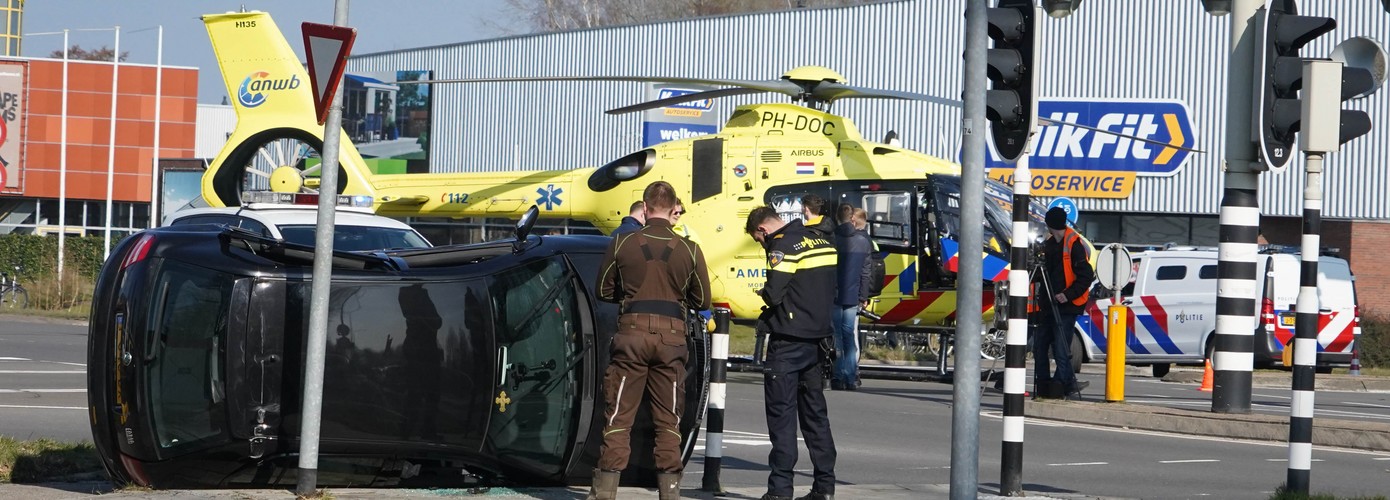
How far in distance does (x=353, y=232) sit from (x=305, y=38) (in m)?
8.01

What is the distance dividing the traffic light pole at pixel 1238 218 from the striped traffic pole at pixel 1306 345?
2725 mm

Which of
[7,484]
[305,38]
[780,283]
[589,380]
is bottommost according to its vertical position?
[7,484]

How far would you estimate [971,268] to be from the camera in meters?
7.74

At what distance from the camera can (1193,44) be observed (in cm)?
3656

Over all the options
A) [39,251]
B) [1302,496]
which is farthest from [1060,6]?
[39,251]

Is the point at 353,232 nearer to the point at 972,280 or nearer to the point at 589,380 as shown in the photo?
the point at 589,380

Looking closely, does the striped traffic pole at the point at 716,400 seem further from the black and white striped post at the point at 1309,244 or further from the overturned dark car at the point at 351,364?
the black and white striped post at the point at 1309,244

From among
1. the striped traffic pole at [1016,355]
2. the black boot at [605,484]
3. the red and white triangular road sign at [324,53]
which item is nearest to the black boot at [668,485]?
the black boot at [605,484]

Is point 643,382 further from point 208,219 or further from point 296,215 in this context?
point 208,219

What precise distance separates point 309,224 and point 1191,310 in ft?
40.5

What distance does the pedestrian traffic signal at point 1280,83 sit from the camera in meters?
9.24

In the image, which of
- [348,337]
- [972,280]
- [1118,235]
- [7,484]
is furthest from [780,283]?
[1118,235]

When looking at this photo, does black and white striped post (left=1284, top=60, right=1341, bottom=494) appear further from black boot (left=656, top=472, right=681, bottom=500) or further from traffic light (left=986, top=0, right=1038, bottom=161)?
black boot (left=656, top=472, right=681, bottom=500)

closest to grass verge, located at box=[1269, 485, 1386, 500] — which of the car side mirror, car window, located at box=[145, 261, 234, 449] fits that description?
the car side mirror
